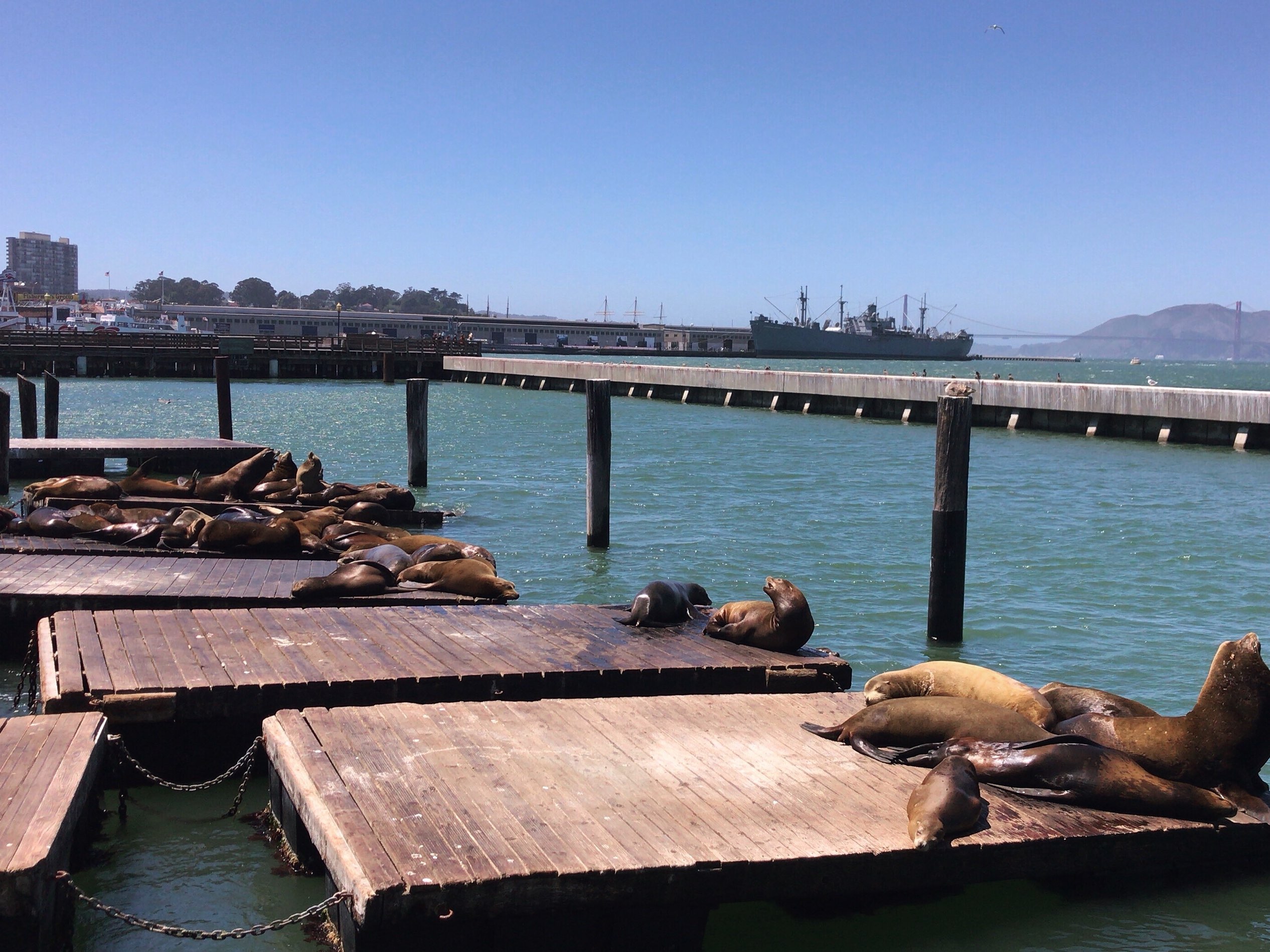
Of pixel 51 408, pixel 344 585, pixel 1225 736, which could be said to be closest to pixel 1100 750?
pixel 1225 736

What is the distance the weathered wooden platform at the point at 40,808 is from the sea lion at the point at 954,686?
3.62 meters

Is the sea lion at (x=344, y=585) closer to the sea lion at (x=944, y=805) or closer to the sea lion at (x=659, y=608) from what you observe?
the sea lion at (x=659, y=608)

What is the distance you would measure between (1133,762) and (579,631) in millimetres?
3422

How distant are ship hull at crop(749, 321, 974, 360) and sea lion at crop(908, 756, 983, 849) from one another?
126 meters

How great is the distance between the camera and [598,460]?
12734 mm

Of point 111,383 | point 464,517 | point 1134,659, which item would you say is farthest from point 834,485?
point 111,383

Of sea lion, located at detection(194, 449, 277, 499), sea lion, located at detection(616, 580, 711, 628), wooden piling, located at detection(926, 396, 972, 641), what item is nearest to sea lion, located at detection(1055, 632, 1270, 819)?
sea lion, located at detection(616, 580, 711, 628)

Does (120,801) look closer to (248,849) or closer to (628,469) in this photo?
(248,849)

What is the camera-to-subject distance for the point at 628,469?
2236cm

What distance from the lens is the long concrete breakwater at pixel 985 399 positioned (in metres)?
27.5

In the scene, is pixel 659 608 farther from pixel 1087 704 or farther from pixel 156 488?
pixel 156 488

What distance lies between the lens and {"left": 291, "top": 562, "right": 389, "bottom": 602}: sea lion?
8.25 meters

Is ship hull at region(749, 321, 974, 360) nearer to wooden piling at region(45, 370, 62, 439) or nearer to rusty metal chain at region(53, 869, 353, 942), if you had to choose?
wooden piling at region(45, 370, 62, 439)

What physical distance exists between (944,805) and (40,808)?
3.34m
